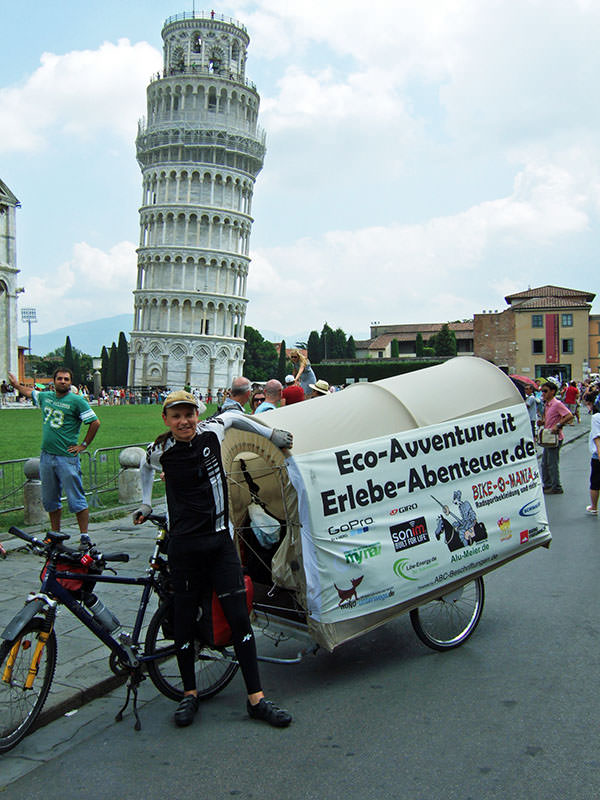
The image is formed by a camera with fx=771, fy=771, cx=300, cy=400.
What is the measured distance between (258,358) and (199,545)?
114 metres

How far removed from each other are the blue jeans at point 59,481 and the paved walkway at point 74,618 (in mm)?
702

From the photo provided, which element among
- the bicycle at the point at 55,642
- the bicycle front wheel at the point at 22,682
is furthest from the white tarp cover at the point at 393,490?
the bicycle front wheel at the point at 22,682

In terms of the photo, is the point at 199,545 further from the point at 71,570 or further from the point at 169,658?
the point at 169,658

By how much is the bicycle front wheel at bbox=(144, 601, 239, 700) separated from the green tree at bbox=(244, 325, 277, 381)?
111 metres

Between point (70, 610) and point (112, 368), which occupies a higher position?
point (112, 368)

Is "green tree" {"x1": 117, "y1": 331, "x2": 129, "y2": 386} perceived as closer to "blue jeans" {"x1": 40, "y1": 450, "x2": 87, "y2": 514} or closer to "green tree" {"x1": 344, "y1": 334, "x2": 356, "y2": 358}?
"green tree" {"x1": 344, "y1": 334, "x2": 356, "y2": 358}

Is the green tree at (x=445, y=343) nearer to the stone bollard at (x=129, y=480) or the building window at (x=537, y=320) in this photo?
the building window at (x=537, y=320)

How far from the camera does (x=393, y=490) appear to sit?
529cm

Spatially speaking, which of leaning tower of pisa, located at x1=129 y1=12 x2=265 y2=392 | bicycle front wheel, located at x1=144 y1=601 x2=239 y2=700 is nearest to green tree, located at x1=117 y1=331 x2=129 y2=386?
leaning tower of pisa, located at x1=129 y1=12 x2=265 y2=392

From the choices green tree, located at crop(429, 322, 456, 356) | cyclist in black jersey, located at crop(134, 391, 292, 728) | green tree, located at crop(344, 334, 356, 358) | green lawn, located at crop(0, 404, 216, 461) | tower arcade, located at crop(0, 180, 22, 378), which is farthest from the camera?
green tree, located at crop(344, 334, 356, 358)

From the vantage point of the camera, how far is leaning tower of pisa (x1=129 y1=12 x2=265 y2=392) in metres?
95.3

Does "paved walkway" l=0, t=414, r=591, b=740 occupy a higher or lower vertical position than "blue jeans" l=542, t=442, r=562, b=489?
lower

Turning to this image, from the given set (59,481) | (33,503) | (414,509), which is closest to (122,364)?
(33,503)

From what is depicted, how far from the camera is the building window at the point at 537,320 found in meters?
85.8
